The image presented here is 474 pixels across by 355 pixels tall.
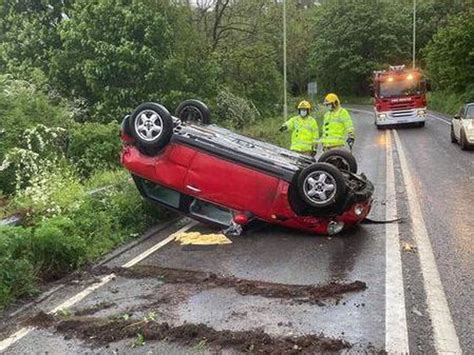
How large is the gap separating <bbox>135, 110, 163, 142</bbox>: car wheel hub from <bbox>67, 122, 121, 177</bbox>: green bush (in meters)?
3.94

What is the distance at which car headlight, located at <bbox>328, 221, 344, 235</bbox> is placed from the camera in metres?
7.50

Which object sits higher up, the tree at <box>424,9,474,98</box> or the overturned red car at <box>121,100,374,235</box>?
the tree at <box>424,9,474,98</box>

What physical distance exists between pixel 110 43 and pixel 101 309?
45.6 ft

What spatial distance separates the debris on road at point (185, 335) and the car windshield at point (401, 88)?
2389cm

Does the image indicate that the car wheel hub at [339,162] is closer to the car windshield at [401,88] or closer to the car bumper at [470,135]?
the car bumper at [470,135]

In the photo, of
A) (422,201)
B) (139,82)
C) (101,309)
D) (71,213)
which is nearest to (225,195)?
(71,213)

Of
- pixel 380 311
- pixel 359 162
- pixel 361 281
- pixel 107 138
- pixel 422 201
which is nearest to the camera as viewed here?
pixel 380 311

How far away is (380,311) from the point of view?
4949 millimetres

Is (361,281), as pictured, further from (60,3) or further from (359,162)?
(60,3)

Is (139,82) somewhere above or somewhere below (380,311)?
above

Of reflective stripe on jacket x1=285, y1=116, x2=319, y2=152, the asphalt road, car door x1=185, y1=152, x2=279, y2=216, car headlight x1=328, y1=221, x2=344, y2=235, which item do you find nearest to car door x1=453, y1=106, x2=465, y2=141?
reflective stripe on jacket x1=285, y1=116, x2=319, y2=152

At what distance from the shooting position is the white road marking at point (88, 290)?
4.77 m

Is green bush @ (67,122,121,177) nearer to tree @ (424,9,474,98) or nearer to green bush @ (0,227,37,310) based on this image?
green bush @ (0,227,37,310)

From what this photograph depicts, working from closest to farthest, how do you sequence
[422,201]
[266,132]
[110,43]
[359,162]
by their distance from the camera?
1. [422,201]
2. [359,162]
3. [110,43]
4. [266,132]
